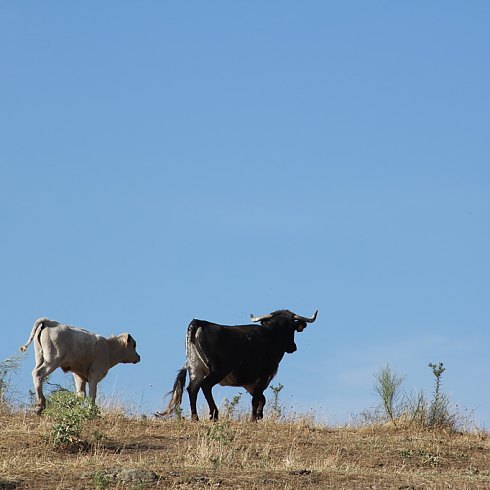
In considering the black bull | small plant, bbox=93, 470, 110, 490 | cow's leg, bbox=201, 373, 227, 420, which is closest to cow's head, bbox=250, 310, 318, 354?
the black bull

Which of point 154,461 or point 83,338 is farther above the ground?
point 83,338

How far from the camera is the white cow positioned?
19219 mm

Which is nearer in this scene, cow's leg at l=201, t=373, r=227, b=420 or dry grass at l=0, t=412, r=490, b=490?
dry grass at l=0, t=412, r=490, b=490

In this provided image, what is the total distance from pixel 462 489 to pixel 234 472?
2769 millimetres

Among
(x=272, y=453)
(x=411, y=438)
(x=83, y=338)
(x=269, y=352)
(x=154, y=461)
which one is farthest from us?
(x=269, y=352)

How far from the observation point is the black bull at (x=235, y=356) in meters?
20.2

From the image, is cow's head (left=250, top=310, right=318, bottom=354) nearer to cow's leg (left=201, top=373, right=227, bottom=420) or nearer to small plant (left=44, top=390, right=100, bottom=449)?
cow's leg (left=201, top=373, right=227, bottom=420)

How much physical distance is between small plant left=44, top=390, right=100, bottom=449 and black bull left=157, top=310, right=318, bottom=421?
3.34 m

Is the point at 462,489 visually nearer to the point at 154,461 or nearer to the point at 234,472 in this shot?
the point at 234,472

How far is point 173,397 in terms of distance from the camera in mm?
20500

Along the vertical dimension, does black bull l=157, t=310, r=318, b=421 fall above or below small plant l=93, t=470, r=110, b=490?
above

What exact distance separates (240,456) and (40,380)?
4964 mm

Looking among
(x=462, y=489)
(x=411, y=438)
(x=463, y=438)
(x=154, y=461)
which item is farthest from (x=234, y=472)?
(x=463, y=438)

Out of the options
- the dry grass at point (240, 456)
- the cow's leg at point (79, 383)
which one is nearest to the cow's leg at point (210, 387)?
the dry grass at point (240, 456)
